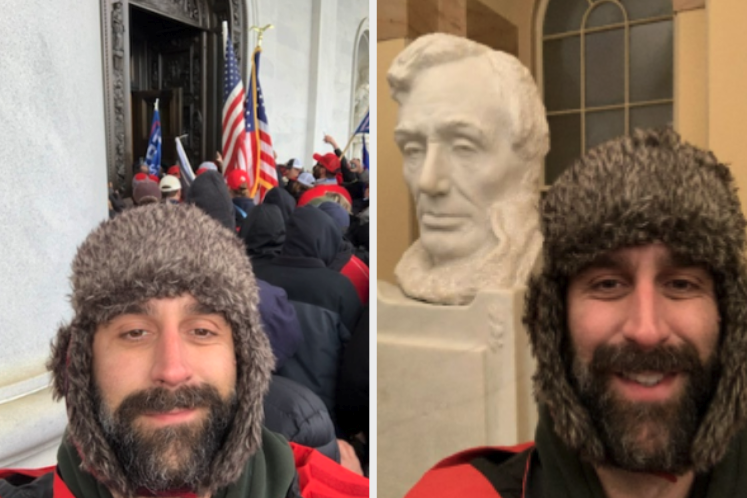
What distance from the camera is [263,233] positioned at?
5.04 ft

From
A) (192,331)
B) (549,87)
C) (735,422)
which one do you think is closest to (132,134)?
(192,331)

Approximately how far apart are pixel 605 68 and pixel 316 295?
2.95 ft

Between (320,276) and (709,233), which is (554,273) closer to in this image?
(709,233)

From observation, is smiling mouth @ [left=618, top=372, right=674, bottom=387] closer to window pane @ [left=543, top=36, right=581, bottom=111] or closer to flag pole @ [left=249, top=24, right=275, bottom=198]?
window pane @ [left=543, top=36, right=581, bottom=111]

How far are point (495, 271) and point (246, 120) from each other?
740mm

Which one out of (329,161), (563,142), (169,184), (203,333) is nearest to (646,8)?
(563,142)

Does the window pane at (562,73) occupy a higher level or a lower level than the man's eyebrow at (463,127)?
higher

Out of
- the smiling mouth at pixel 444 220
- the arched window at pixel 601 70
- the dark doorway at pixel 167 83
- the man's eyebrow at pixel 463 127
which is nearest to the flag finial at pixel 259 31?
the dark doorway at pixel 167 83

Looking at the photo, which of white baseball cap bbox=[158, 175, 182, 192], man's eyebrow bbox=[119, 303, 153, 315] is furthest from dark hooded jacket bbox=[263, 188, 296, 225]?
man's eyebrow bbox=[119, 303, 153, 315]

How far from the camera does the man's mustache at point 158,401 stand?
107cm

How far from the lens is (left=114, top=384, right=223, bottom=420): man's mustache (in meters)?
1.07

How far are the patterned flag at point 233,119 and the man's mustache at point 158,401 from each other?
76cm

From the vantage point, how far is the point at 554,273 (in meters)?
1.13

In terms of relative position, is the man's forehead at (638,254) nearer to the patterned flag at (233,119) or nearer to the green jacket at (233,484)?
the green jacket at (233,484)
